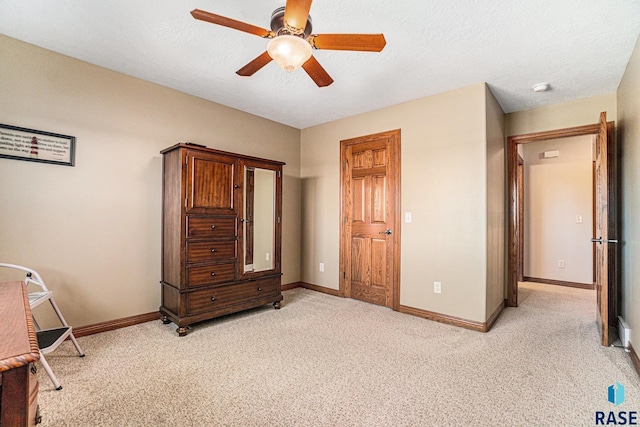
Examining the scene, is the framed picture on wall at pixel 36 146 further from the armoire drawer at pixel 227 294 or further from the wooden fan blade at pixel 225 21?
the wooden fan blade at pixel 225 21

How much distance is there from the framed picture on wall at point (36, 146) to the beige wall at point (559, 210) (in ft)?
21.1

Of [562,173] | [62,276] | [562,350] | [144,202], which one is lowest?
[562,350]

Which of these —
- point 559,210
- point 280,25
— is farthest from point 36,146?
point 559,210

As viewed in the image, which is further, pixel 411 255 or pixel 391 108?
pixel 391 108

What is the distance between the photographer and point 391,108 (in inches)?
147

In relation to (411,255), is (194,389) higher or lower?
lower

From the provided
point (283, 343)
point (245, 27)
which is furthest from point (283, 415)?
point (245, 27)

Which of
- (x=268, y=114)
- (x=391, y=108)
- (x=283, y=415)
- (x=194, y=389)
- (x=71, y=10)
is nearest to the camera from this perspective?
(x=283, y=415)

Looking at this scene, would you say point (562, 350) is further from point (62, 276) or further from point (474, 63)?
point (62, 276)

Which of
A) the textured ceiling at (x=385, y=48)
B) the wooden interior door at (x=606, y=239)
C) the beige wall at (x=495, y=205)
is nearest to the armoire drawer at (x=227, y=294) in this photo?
the textured ceiling at (x=385, y=48)

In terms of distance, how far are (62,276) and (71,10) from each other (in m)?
2.07

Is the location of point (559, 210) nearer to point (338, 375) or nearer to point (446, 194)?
point (446, 194)

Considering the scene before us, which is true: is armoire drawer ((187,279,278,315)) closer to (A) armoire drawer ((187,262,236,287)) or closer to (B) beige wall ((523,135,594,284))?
(A) armoire drawer ((187,262,236,287))

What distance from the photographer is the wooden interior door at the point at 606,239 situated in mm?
2598
